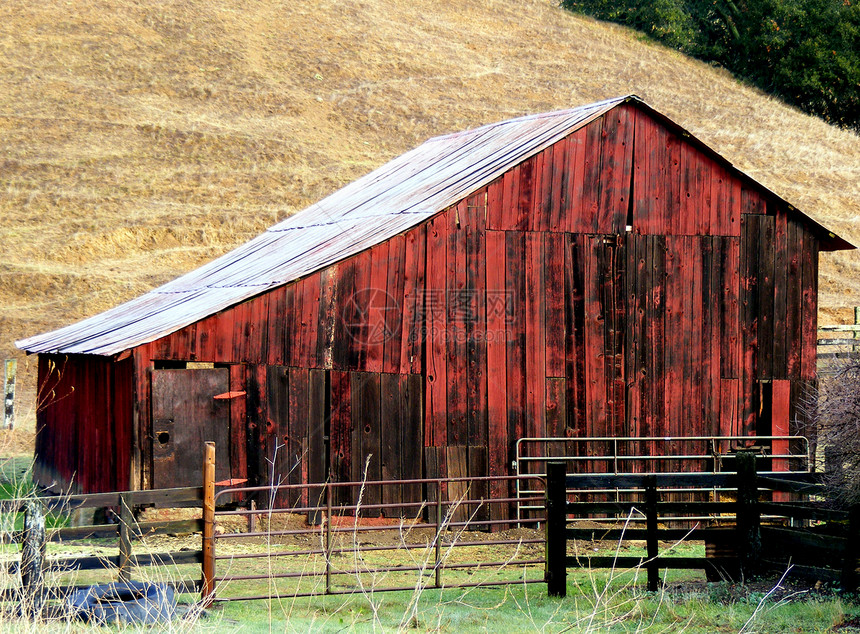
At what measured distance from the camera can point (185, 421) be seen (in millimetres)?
13664

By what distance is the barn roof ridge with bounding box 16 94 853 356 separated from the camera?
14.5m

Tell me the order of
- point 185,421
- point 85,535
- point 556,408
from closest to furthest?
point 85,535, point 185,421, point 556,408

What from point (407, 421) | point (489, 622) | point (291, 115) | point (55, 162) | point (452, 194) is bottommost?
point (489, 622)

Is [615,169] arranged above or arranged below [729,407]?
above

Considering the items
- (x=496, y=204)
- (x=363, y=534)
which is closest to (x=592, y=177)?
(x=496, y=204)

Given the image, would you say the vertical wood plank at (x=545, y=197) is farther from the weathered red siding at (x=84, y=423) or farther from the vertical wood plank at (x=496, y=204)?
the weathered red siding at (x=84, y=423)

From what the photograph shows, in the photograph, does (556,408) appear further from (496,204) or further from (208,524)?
(208,524)

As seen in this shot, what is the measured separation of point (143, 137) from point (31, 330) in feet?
45.1

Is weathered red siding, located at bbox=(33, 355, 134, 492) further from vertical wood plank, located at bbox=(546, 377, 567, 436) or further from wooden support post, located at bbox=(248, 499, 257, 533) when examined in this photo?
vertical wood plank, located at bbox=(546, 377, 567, 436)

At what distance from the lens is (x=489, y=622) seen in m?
9.30

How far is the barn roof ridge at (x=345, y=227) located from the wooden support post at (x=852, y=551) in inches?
281

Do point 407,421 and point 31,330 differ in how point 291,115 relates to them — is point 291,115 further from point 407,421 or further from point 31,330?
point 407,421

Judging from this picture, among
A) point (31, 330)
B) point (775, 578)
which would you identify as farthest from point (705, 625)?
point (31, 330)

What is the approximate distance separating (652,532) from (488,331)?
5164mm
